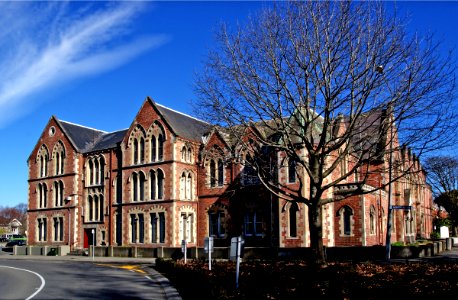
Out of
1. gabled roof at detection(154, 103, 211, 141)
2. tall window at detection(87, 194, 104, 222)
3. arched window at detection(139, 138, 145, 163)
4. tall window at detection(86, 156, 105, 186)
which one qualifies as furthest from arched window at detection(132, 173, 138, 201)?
gabled roof at detection(154, 103, 211, 141)

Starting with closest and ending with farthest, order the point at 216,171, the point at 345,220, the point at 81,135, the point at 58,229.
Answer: the point at 345,220 < the point at 216,171 < the point at 58,229 < the point at 81,135

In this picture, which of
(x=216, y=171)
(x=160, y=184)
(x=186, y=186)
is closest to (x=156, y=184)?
(x=160, y=184)

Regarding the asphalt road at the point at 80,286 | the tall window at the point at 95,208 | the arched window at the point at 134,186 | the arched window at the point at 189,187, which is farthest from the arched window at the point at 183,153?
the asphalt road at the point at 80,286

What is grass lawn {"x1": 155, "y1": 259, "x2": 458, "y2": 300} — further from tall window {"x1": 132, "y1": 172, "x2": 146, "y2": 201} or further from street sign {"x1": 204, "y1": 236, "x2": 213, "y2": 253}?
tall window {"x1": 132, "y1": 172, "x2": 146, "y2": 201}

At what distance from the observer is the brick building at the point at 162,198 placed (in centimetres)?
3706

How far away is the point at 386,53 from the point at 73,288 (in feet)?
47.4

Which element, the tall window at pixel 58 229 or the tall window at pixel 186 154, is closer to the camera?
the tall window at pixel 186 154

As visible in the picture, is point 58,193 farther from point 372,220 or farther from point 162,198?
point 372,220

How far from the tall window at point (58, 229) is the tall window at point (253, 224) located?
19.6 meters

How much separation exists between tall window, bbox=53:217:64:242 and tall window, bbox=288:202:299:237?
24.3 meters

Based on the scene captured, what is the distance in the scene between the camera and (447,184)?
172 feet

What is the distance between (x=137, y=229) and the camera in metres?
43.8

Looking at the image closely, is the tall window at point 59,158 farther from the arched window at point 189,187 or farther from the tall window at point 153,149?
the arched window at point 189,187

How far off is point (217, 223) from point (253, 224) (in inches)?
152
